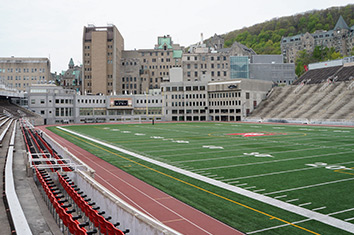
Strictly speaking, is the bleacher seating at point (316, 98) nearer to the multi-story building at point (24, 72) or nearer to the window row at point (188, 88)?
the window row at point (188, 88)

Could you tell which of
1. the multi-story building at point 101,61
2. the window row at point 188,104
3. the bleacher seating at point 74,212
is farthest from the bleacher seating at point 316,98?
the bleacher seating at point 74,212

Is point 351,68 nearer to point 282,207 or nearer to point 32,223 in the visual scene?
point 282,207

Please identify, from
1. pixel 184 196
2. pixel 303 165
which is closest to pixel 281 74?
pixel 303 165

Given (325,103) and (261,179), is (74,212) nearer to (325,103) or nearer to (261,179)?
(261,179)

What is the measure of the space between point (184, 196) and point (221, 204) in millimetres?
2129

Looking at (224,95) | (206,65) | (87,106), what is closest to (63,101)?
(87,106)

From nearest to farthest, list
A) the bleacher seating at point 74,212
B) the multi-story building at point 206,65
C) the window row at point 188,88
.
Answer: the bleacher seating at point 74,212 < the window row at point 188,88 < the multi-story building at point 206,65

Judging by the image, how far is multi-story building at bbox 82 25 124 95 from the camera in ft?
399

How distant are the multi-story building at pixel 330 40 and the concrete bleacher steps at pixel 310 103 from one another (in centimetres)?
10254

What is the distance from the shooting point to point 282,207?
44.6 ft

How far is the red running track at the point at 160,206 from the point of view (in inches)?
450

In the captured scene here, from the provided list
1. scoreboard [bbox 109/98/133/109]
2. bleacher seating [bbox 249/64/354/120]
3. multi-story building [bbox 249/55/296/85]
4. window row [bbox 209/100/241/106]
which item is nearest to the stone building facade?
window row [bbox 209/100/241/106]

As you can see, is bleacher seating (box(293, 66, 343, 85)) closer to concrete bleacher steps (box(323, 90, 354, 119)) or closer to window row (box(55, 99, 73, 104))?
concrete bleacher steps (box(323, 90, 354, 119))

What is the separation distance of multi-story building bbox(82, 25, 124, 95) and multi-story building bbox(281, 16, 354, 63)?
123 metres
